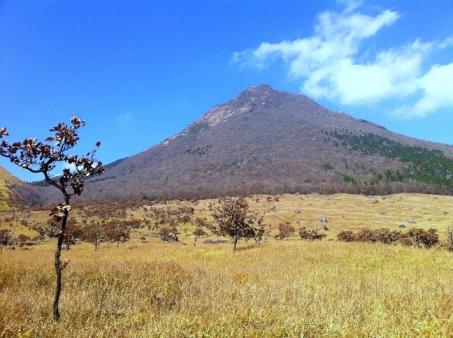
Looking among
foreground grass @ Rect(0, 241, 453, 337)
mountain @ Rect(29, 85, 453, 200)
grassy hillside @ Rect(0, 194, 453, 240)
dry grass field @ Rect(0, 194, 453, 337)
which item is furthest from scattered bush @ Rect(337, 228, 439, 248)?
mountain @ Rect(29, 85, 453, 200)

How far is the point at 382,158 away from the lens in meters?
183

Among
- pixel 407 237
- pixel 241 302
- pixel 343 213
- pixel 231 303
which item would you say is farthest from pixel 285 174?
pixel 231 303

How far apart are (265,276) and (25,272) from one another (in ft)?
18.8

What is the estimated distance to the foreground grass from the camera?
4.71 m

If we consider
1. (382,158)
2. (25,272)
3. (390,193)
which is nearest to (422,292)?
(25,272)

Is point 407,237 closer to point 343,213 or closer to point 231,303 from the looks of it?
point 231,303

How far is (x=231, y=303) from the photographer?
19.7 feet

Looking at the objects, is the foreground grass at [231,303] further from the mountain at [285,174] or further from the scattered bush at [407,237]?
the mountain at [285,174]

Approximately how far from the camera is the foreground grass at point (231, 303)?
15.4 feet

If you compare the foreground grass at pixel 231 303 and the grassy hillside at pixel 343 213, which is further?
the grassy hillside at pixel 343 213

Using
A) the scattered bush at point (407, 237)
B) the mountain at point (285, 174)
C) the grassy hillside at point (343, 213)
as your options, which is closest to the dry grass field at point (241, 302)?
the scattered bush at point (407, 237)

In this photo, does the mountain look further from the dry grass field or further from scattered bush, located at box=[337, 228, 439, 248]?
the dry grass field

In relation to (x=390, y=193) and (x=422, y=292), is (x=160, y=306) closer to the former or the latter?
(x=422, y=292)

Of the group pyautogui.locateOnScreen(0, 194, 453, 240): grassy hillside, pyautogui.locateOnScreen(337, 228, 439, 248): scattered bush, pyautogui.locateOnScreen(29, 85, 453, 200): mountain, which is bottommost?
pyautogui.locateOnScreen(337, 228, 439, 248): scattered bush
